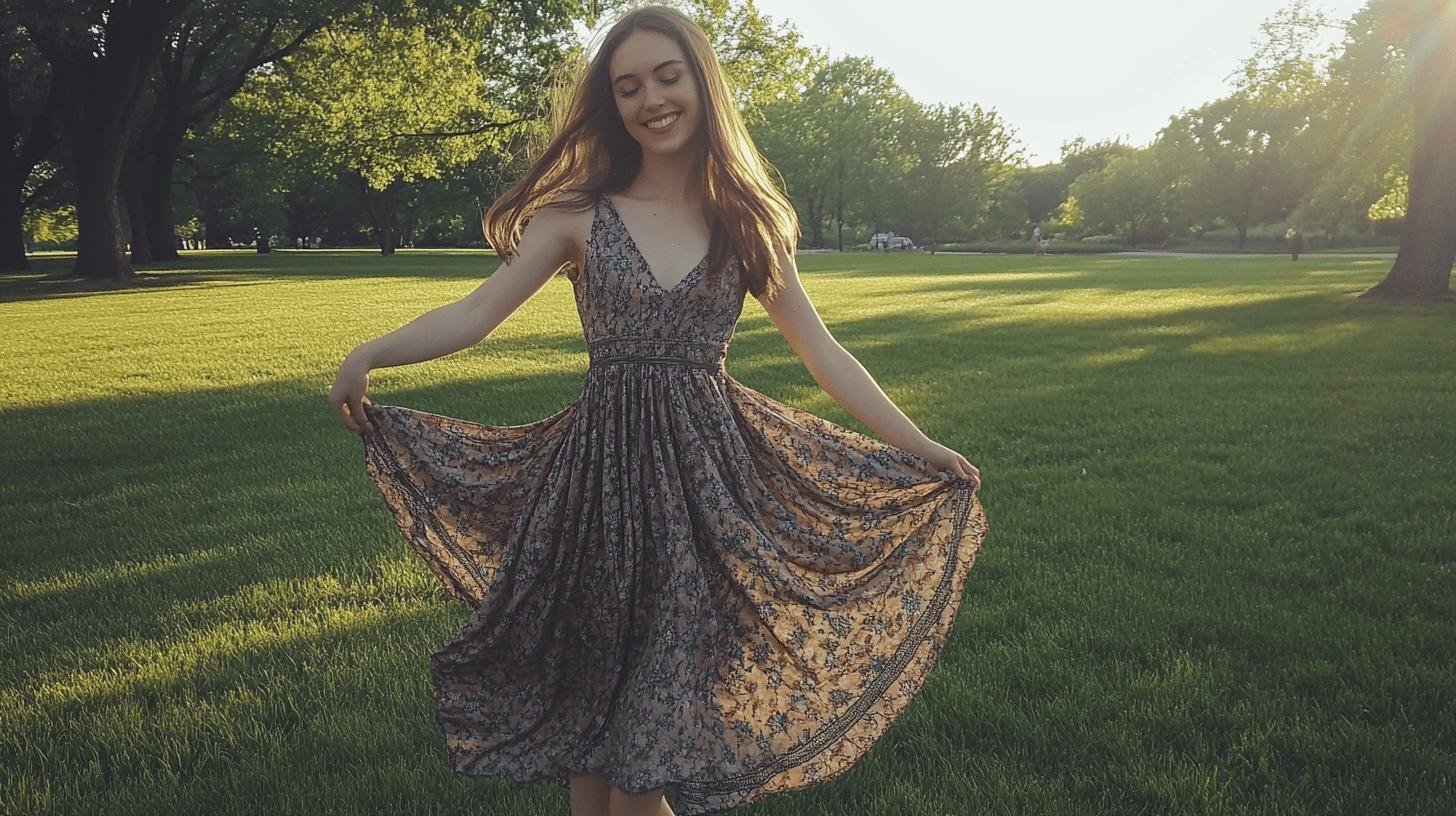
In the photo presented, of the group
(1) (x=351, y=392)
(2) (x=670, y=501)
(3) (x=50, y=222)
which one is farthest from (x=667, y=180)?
(3) (x=50, y=222)

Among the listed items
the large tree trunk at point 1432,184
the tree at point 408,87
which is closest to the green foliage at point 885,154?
the tree at point 408,87

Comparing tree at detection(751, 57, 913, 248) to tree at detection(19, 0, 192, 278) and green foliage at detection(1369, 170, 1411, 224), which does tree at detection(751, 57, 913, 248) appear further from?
tree at detection(19, 0, 192, 278)

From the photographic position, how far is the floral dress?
2529 millimetres

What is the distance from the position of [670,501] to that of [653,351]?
417 mm

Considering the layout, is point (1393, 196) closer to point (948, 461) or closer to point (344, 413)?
point (948, 461)

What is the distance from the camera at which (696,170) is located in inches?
110

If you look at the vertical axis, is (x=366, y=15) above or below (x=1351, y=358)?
above

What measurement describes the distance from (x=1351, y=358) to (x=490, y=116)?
34489 millimetres

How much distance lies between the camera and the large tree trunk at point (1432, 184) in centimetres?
1861

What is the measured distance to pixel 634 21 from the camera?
275cm

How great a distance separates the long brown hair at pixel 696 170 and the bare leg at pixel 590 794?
1467mm

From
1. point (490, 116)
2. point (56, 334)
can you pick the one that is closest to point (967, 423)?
point (56, 334)

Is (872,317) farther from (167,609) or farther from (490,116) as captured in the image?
(490,116)

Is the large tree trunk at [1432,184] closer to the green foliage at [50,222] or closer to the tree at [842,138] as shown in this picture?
the tree at [842,138]
